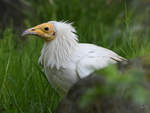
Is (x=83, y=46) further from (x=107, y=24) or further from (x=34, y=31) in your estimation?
(x=107, y=24)

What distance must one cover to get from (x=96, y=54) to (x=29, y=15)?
107 inches

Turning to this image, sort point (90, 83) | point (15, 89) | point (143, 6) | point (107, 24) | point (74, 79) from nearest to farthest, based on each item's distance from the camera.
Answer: point (90, 83) < point (74, 79) < point (15, 89) < point (107, 24) < point (143, 6)

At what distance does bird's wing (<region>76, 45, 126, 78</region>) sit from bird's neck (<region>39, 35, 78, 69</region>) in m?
0.14

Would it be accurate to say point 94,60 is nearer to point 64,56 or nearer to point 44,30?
point 64,56

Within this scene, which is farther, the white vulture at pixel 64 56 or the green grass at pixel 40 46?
the green grass at pixel 40 46

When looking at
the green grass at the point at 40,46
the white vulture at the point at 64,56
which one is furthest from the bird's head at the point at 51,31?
the green grass at the point at 40,46

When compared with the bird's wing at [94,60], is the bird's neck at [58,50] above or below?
above

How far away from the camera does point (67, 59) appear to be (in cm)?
255

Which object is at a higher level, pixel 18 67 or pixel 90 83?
pixel 90 83

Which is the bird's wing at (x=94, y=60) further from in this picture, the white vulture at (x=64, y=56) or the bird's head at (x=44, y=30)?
the bird's head at (x=44, y=30)

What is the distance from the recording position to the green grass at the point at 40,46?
2.71m

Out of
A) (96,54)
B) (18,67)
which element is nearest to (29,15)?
(18,67)

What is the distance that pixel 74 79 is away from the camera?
2.40m

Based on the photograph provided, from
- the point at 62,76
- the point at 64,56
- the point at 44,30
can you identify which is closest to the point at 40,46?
Answer: the point at 44,30
